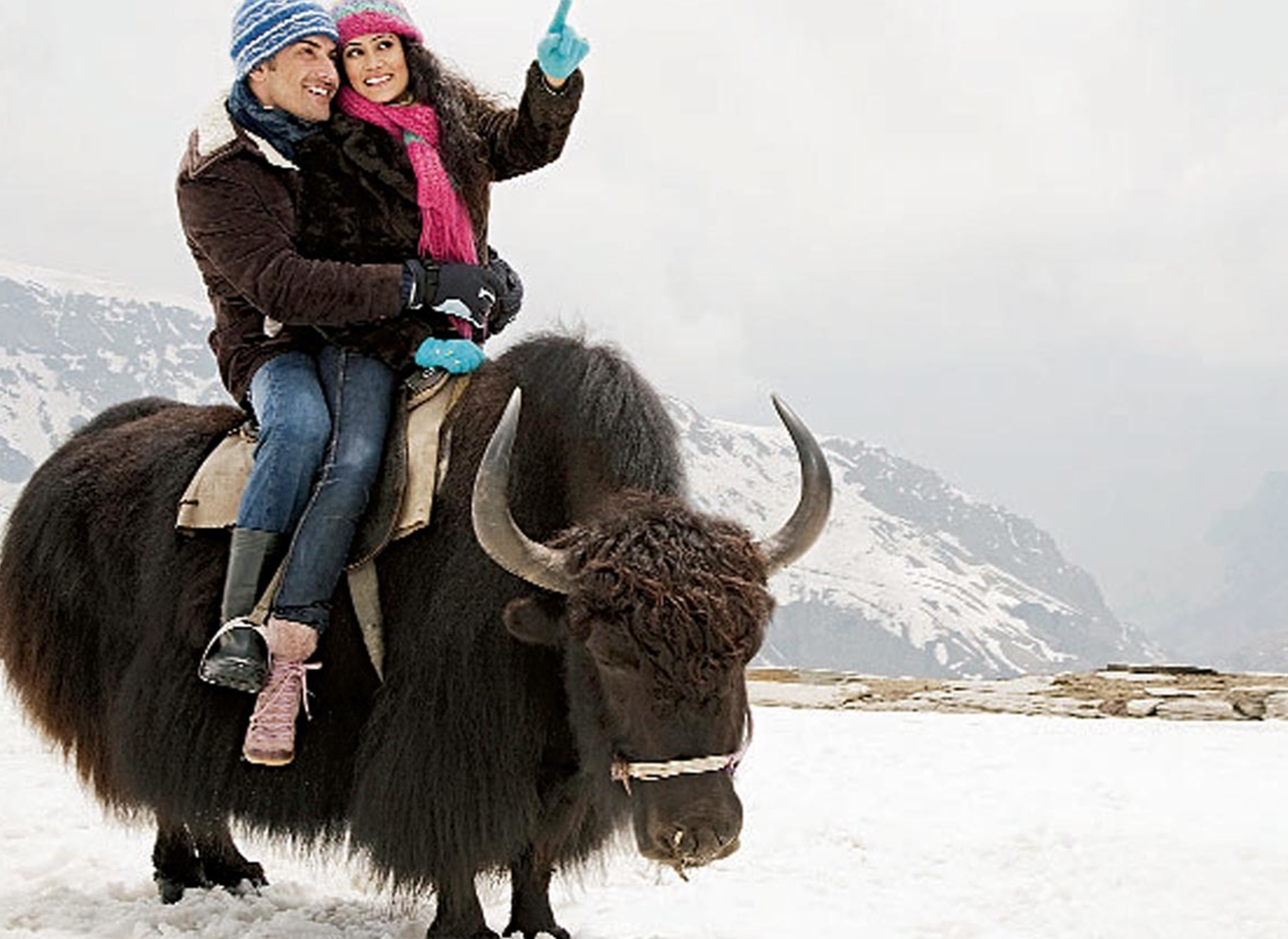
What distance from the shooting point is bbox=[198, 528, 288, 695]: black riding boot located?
3.65 meters

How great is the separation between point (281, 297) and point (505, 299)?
2.70 ft

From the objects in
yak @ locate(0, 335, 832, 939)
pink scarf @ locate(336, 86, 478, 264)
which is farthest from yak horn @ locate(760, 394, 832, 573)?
pink scarf @ locate(336, 86, 478, 264)

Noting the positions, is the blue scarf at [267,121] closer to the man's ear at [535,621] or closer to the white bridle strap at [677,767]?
A: the man's ear at [535,621]

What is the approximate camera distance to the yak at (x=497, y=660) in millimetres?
3176

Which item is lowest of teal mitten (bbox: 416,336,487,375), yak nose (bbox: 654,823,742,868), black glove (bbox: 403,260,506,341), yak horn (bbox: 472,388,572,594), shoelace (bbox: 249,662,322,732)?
yak nose (bbox: 654,823,742,868)

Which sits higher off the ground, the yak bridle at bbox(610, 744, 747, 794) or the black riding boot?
the black riding boot

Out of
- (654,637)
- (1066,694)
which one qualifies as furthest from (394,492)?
(1066,694)

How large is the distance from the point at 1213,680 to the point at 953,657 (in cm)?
17452

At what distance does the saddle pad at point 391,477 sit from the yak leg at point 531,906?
1.13m

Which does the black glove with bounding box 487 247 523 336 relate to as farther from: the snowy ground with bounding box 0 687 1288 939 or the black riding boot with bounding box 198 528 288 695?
the snowy ground with bounding box 0 687 1288 939

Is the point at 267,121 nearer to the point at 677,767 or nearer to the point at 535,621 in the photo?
the point at 535,621

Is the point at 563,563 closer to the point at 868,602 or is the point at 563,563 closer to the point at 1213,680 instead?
the point at 1213,680

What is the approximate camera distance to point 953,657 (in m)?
182

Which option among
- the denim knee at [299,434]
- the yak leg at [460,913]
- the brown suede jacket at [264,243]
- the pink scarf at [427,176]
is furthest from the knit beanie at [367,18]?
the yak leg at [460,913]
